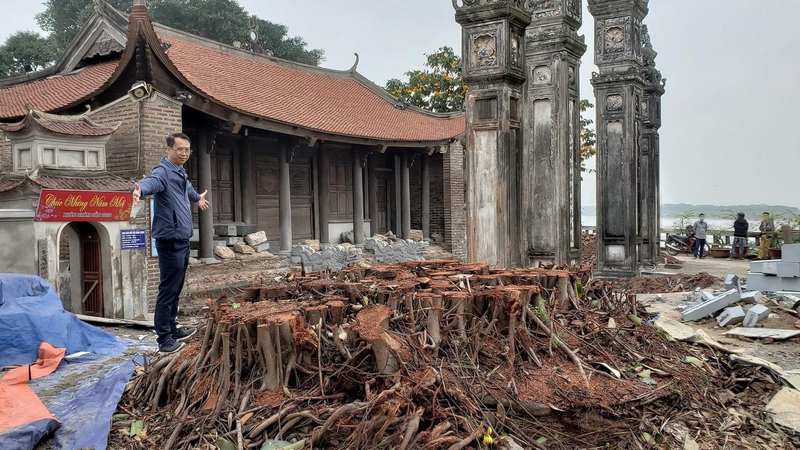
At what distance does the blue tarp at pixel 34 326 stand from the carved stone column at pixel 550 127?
227 inches

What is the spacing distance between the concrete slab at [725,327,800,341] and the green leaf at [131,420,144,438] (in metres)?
5.34

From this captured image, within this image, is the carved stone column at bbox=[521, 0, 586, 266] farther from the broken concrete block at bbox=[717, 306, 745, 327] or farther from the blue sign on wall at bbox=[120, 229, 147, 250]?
the blue sign on wall at bbox=[120, 229, 147, 250]

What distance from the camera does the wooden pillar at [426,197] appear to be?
69.2 ft

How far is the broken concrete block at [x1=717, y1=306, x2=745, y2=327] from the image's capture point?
6473mm

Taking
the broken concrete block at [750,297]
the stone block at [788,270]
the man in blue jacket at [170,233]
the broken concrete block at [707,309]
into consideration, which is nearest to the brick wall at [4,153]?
the man in blue jacket at [170,233]

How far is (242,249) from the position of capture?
1401 cm

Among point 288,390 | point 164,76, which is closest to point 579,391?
point 288,390

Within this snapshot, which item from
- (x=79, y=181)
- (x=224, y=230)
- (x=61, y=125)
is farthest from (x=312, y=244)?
(x=61, y=125)

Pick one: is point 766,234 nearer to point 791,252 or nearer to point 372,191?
point 791,252

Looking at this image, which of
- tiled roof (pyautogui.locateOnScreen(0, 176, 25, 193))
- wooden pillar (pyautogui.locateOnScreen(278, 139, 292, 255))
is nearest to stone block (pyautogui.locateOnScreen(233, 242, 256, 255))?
wooden pillar (pyautogui.locateOnScreen(278, 139, 292, 255))

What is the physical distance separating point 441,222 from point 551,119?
1274 cm

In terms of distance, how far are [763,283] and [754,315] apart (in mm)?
2206

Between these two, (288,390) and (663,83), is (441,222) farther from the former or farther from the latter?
(288,390)

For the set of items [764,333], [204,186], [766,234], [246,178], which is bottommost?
[764,333]
